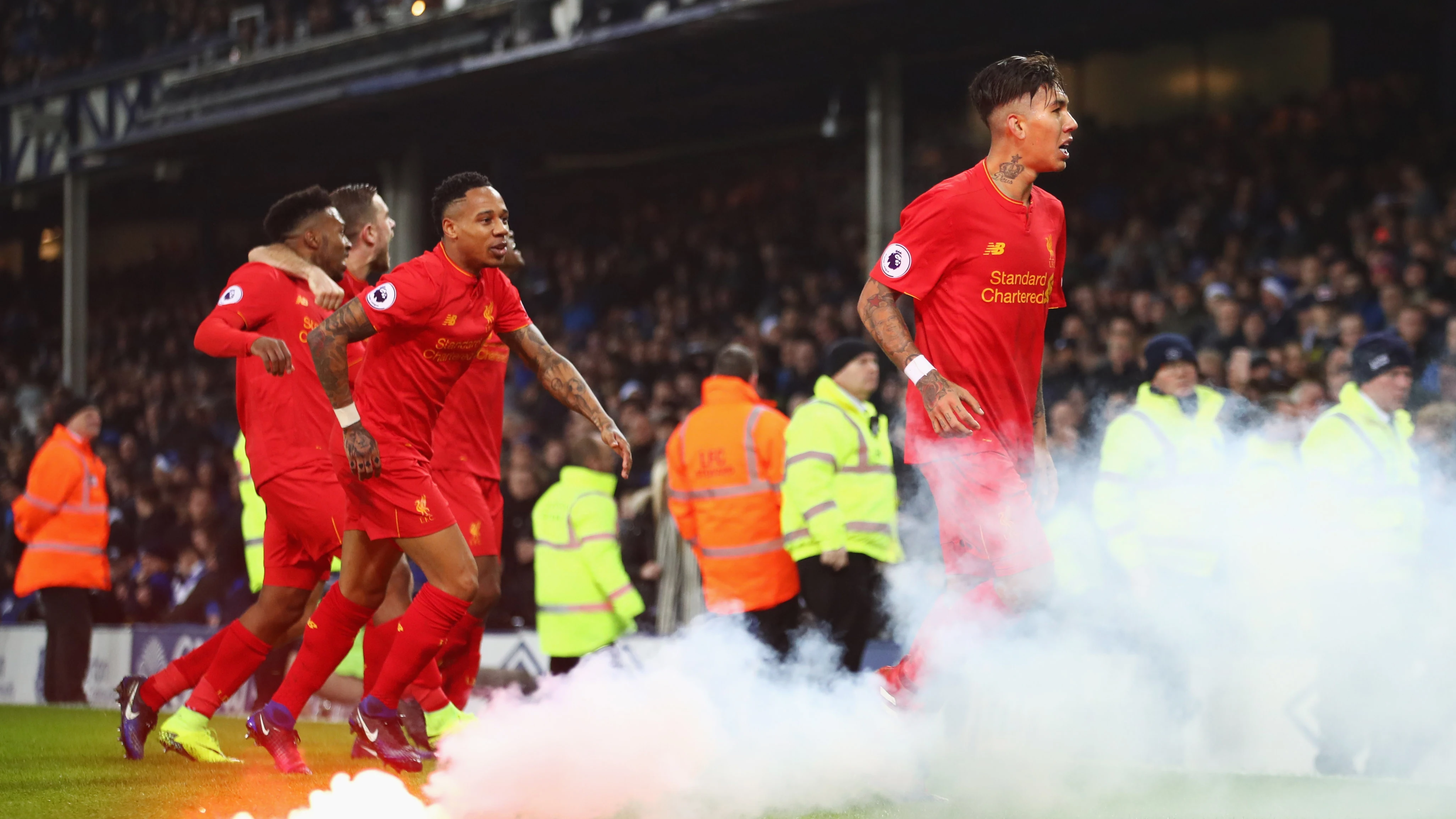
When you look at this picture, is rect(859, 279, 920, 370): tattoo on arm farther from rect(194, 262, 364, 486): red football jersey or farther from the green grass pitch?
rect(194, 262, 364, 486): red football jersey

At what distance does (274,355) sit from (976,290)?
2743 millimetres

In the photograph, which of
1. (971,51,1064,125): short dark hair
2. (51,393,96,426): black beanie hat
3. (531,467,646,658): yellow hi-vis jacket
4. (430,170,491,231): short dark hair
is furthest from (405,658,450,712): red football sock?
(51,393,96,426): black beanie hat

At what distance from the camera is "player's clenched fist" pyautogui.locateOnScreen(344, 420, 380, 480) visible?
5.97 metres

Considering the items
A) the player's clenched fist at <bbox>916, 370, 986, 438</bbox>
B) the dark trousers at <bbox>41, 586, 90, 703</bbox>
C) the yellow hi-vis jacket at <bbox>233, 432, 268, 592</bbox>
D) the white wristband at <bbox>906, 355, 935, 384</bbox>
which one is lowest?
the dark trousers at <bbox>41, 586, 90, 703</bbox>

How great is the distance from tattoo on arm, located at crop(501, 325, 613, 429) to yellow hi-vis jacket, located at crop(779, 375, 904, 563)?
2235 mm

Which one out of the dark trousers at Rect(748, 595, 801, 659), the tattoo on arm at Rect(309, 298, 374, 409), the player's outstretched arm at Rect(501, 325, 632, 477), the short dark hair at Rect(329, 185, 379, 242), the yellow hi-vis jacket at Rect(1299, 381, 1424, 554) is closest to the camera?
the tattoo on arm at Rect(309, 298, 374, 409)

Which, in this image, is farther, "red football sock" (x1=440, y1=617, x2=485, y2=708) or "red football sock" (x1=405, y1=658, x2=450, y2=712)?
"red football sock" (x1=440, y1=617, x2=485, y2=708)

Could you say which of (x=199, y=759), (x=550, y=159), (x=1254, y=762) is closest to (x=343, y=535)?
(x=199, y=759)

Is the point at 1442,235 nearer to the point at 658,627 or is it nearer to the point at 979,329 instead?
the point at 658,627

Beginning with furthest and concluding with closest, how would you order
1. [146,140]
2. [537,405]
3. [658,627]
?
[146,140], [537,405], [658,627]

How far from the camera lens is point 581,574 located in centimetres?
949

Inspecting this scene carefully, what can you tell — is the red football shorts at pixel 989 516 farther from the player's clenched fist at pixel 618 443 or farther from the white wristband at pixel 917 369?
the player's clenched fist at pixel 618 443

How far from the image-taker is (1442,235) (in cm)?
1238

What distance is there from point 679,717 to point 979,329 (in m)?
1.66
